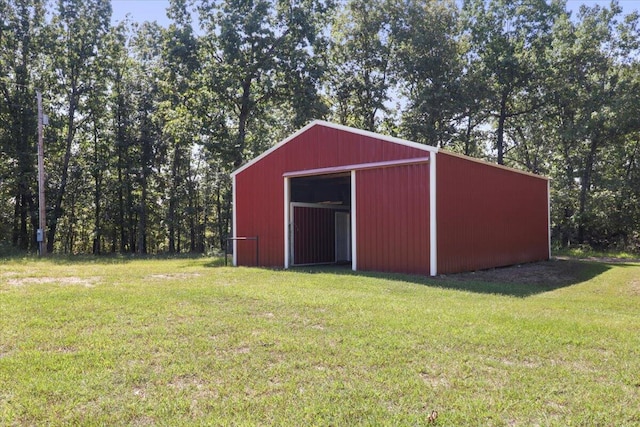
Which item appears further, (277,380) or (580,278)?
(580,278)

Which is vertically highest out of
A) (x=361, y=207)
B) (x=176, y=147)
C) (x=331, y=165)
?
(x=176, y=147)

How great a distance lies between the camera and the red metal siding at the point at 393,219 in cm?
992

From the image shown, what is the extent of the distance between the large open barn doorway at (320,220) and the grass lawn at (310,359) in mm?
6131

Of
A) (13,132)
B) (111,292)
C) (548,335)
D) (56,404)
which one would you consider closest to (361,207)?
(111,292)

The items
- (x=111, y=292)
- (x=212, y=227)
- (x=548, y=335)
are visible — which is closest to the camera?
(x=548, y=335)

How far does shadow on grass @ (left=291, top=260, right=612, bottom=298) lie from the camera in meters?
8.23

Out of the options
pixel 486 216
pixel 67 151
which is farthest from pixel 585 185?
pixel 67 151

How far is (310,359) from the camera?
380 cm

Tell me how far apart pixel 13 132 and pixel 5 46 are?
12.6 feet

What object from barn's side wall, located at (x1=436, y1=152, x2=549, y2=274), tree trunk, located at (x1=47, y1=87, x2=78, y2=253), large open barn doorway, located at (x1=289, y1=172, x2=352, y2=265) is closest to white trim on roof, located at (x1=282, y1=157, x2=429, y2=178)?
barn's side wall, located at (x1=436, y1=152, x2=549, y2=274)

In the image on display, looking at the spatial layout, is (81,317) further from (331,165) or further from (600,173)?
(600,173)

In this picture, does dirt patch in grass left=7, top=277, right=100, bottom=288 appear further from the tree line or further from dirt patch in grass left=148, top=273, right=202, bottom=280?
the tree line

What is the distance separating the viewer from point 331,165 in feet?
37.5

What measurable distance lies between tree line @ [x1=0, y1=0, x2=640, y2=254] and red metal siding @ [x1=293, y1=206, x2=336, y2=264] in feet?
22.9
